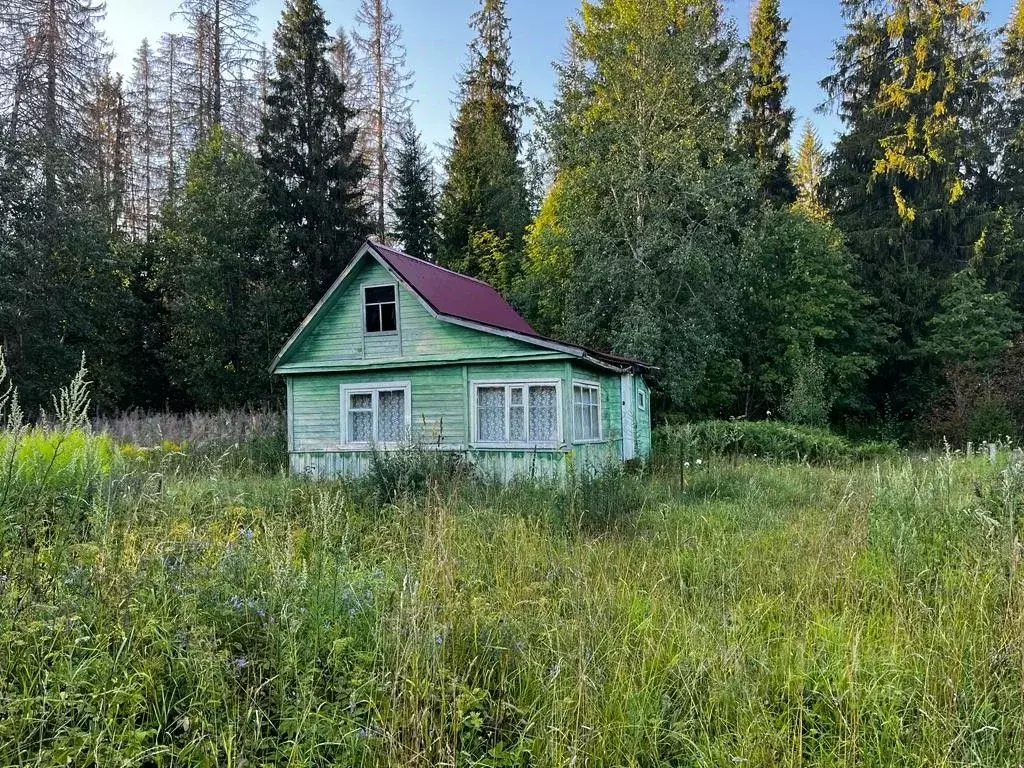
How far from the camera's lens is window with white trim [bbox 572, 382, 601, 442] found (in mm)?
11992

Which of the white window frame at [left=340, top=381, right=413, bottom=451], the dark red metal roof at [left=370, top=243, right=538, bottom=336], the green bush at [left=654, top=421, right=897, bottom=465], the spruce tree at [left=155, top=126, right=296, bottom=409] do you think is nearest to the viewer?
the dark red metal roof at [left=370, top=243, right=538, bottom=336]

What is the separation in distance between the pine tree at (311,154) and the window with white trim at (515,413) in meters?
13.9

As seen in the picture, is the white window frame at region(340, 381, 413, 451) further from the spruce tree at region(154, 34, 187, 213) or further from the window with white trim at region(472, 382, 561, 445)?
the spruce tree at region(154, 34, 187, 213)

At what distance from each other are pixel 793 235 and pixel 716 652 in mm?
22846

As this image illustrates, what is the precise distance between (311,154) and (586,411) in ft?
59.5

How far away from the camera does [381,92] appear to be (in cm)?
2969

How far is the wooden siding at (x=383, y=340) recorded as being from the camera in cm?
1209

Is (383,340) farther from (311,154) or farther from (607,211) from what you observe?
(311,154)

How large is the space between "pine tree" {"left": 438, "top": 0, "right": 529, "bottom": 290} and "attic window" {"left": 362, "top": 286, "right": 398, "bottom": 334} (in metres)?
11.9

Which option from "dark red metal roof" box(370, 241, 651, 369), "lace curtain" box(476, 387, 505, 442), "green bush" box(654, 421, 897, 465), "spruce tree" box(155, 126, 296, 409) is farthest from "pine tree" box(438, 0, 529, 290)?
"lace curtain" box(476, 387, 505, 442)

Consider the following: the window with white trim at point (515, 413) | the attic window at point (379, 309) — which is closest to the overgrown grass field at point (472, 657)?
the window with white trim at point (515, 413)

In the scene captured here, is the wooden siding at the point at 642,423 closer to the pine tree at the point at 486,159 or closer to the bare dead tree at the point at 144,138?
the pine tree at the point at 486,159

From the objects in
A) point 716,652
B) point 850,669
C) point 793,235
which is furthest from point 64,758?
point 793,235

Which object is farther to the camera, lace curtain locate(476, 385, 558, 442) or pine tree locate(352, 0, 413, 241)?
pine tree locate(352, 0, 413, 241)
